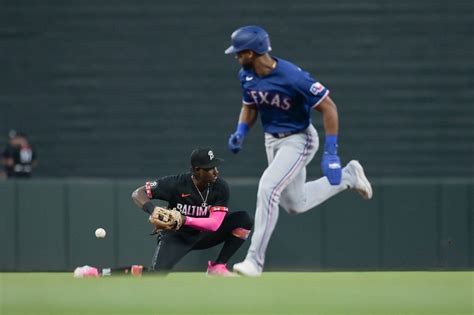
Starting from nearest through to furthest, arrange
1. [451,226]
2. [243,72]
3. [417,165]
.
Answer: [243,72] → [451,226] → [417,165]

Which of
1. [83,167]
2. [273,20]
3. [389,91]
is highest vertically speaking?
[273,20]

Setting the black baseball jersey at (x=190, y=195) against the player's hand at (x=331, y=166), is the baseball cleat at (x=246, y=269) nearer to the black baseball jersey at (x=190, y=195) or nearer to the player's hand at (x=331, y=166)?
the player's hand at (x=331, y=166)

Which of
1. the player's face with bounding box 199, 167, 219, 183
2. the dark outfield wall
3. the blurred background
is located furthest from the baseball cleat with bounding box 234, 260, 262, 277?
the dark outfield wall

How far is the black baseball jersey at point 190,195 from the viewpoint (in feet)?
31.1

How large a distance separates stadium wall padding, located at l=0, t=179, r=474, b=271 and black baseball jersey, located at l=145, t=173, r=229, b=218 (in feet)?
6.12

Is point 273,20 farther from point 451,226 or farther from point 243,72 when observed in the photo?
point 243,72

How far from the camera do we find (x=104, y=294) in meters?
7.36

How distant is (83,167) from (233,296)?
357 inches

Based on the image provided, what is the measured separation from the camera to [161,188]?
948 centimetres

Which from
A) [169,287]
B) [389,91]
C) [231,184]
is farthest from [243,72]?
[389,91]

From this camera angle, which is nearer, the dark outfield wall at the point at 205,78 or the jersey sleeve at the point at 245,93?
the jersey sleeve at the point at 245,93

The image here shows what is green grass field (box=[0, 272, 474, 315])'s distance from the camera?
661 centimetres

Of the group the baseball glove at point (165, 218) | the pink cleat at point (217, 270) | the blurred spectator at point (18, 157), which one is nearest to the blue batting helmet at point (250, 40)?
the baseball glove at point (165, 218)

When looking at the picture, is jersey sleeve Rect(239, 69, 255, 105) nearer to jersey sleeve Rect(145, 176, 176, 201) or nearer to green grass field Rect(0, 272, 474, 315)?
green grass field Rect(0, 272, 474, 315)
